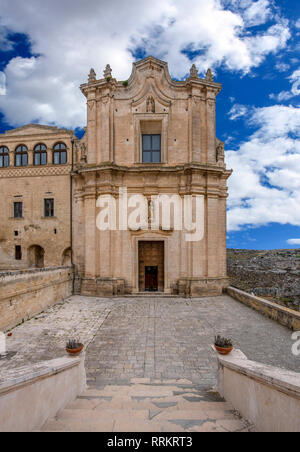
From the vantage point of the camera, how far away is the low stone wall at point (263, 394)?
2863mm

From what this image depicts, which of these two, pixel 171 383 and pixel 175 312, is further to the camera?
pixel 175 312

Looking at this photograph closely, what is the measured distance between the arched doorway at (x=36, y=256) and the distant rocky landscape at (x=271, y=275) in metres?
16.4

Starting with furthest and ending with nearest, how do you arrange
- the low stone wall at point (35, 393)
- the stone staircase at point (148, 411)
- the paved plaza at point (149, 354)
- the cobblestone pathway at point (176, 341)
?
the cobblestone pathway at point (176, 341) → the paved plaza at point (149, 354) → the stone staircase at point (148, 411) → the low stone wall at point (35, 393)

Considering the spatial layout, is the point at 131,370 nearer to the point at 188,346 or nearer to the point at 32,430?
the point at 188,346

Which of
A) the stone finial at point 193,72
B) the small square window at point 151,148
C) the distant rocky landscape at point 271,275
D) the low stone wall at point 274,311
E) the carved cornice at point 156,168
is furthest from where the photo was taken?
the distant rocky landscape at point 271,275

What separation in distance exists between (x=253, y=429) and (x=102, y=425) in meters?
2.27

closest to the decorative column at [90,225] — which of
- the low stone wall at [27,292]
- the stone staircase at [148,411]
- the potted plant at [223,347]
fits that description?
the low stone wall at [27,292]

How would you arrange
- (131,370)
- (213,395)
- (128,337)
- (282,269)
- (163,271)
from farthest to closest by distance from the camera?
1. (282,269)
2. (163,271)
3. (128,337)
4. (131,370)
5. (213,395)

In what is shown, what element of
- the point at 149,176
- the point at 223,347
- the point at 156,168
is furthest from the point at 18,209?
the point at 223,347

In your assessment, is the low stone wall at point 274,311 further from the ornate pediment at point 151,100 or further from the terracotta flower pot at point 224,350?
the ornate pediment at point 151,100

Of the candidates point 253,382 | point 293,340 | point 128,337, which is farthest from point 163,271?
point 253,382

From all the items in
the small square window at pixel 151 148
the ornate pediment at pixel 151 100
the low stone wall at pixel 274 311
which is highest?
the ornate pediment at pixel 151 100

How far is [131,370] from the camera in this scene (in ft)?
20.1

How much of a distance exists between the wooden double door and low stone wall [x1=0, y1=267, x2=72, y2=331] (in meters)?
5.18
